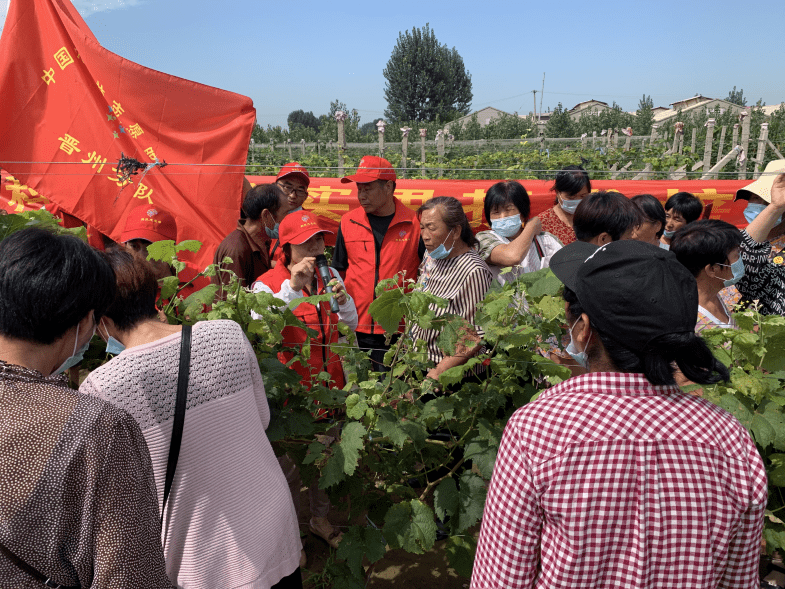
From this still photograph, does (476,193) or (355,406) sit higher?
(476,193)

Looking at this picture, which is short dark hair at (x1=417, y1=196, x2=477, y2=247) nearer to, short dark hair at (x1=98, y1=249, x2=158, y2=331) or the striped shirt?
the striped shirt

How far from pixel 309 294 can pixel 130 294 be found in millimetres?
1291

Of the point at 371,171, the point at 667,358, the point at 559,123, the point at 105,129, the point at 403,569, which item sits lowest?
the point at 403,569

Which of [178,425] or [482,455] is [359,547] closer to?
[482,455]

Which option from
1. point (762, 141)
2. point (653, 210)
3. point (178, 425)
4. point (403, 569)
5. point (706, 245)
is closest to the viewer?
point (178, 425)

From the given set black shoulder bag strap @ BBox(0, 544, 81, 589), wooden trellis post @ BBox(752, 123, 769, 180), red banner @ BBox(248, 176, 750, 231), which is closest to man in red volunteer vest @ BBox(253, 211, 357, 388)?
black shoulder bag strap @ BBox(0, 544, 81, 589)

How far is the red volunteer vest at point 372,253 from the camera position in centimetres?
375

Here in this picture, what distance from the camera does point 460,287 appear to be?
2.75 meters

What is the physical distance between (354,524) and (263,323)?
85 centimetres

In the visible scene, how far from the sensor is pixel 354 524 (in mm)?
2117

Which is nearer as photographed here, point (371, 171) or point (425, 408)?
point (425, 408)

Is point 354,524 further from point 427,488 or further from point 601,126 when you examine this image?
point 601,126

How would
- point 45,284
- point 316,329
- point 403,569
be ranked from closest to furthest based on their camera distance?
point 45,284, point 316,329, point 403,569

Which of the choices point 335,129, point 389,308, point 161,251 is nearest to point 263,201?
point 161,251
